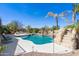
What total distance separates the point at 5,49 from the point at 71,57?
812mm

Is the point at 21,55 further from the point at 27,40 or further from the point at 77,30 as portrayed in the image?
the point at 77,30

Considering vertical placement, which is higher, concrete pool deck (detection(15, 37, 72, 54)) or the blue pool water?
the blue pool water

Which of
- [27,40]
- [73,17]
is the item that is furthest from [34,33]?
[73,17]

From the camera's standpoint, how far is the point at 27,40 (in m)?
5.03

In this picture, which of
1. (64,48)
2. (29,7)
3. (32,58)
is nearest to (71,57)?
(64,48)

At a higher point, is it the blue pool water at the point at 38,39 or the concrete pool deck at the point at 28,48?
the blue pool water at the point at 38,39

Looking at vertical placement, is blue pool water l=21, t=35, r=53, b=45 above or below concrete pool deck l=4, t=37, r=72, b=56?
above

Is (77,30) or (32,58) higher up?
(77,30)

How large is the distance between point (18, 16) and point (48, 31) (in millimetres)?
414

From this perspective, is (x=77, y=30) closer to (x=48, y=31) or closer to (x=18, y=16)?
(x=48, y=31)

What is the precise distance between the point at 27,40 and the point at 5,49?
292mm

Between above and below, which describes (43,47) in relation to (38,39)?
below

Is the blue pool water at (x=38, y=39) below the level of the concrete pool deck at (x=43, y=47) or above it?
above

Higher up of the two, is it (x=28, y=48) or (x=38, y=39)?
(x=38, y=39)
